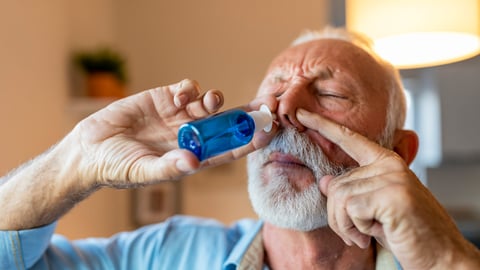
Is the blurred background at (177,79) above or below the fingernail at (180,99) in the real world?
below

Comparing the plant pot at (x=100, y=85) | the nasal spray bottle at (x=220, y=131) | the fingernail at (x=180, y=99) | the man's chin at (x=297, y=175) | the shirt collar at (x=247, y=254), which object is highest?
the fingernail at (x=180, y=99)

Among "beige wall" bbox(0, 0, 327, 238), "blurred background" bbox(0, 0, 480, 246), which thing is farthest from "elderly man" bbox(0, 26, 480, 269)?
"beige wall" bbox(0, 0, 327, 238)

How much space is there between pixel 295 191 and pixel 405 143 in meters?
0.38

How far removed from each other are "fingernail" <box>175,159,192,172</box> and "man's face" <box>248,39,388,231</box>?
12.0 inches

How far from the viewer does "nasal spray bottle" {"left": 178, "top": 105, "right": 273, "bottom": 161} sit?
37.1 inches

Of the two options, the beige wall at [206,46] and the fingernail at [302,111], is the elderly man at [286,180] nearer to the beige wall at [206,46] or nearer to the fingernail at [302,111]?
the fingernail at [302,111]

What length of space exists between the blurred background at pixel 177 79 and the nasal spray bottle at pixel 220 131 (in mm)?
1013

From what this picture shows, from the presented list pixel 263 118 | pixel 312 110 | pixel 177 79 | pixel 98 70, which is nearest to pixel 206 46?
pixel 177 79

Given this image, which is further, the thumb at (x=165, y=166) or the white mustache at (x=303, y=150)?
the white mustache at (x=303, y=150)

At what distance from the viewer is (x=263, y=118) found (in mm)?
1099

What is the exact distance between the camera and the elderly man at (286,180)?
942 mm

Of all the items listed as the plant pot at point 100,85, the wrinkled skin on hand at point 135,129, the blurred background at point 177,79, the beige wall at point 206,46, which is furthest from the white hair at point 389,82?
the beige wall at point 206,46

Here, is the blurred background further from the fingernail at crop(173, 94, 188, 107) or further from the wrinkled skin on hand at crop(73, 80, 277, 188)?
the fingernail at crop(173, 94, 188, 107)

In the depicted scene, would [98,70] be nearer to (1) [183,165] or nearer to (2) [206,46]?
(2) [206,46]
